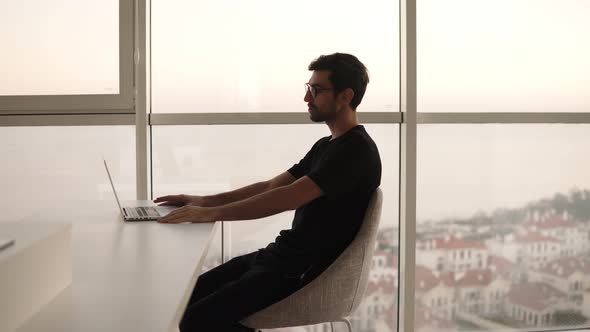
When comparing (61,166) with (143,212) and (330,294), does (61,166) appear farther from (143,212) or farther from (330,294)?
(330,294)

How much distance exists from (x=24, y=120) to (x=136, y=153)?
0.63m

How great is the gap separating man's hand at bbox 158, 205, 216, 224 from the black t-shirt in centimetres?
26

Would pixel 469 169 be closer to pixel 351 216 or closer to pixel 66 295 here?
pixel 351 216

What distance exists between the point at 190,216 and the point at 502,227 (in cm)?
204

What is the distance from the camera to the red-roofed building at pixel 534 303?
368cm

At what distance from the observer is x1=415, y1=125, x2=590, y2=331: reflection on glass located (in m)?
3.57

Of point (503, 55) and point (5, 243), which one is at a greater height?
point (503, 55)

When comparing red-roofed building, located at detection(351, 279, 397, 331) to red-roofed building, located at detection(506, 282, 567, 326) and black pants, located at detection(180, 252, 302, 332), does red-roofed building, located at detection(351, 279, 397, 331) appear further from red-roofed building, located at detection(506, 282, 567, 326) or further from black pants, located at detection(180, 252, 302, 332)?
black pants, located at detection(180, 252, 302, 332)

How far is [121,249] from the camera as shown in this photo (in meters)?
1.84

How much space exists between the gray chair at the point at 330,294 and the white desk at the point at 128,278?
0.31m

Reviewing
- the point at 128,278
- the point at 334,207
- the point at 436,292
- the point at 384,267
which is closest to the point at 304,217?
the point at 334,207

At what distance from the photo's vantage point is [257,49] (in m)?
3.46

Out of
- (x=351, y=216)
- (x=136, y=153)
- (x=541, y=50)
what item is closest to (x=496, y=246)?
(x=541, y=50)

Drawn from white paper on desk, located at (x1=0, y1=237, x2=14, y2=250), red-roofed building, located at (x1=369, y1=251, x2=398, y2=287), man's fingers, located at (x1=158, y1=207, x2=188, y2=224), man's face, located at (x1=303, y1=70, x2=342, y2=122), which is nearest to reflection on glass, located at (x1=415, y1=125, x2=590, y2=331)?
red-roofed building, located at (x1=369, y1=251, x2=398, y2=287)
